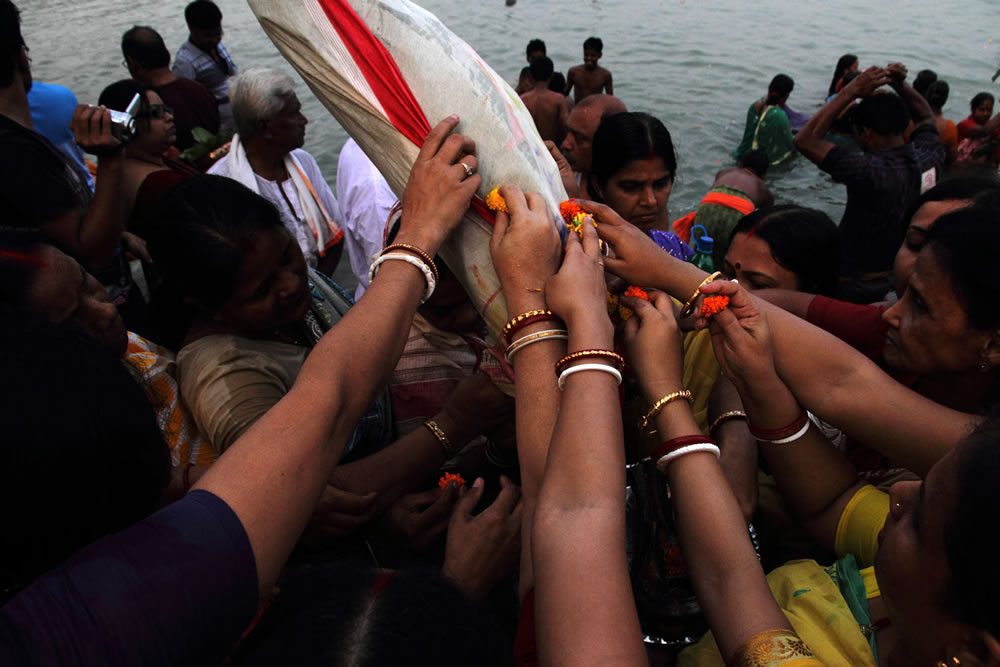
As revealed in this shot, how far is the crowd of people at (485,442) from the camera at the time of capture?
1.00 m

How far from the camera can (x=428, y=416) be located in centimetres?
239

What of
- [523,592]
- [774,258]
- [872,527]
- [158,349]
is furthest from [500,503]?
[774,258]

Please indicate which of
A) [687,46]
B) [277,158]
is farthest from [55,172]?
[687,46]

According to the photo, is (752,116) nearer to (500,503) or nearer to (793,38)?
(793,38)

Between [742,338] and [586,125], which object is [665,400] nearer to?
[742,338]

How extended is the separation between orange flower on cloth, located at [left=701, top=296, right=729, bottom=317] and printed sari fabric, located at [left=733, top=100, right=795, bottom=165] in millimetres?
8212

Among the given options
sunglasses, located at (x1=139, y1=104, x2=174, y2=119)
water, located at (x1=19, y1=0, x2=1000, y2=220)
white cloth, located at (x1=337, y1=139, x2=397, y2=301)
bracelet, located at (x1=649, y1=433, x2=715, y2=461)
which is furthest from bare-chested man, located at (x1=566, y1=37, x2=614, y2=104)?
bracelet, located at (x1=649, y1=433, x2=715, y2=461)

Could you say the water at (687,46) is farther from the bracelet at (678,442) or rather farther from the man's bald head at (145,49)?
the bracelet at (678,442)

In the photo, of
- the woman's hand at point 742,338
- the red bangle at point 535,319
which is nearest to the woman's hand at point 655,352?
the woman's hand at point 742,338

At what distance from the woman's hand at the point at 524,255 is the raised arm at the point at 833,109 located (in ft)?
14.6

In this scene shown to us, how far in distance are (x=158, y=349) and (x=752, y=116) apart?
30.0 feet

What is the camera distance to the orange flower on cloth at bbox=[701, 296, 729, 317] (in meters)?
1.52

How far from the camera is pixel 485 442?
2.35m

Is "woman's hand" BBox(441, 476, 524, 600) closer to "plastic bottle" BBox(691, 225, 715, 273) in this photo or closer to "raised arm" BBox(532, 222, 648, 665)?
"raised arm" BBox(532, 222, 648, 665)
